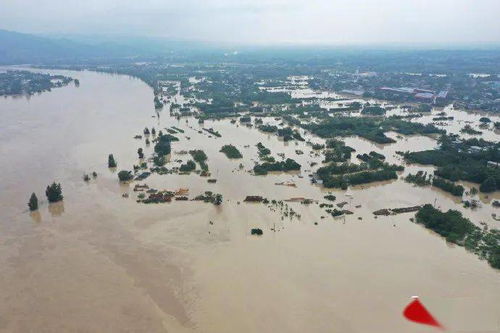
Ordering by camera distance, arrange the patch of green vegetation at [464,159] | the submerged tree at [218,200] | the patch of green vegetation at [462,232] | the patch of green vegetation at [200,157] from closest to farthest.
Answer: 1. the patch of green vegetation at [462,232]
2. the submerged tree at [218,200]
3. the patch of green vegetation at [464,159]
4. the patch of green vegetation at [200,157]

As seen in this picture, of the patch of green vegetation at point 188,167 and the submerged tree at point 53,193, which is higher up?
the patch of green vegetation at point 188,167

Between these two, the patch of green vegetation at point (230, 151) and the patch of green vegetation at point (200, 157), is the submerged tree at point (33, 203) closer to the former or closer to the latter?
the patch of green vegetation at point (200, 157)

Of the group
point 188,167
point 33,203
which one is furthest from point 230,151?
point 33,203

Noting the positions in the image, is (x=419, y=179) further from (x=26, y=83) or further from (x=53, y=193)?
(x=26, y=83)

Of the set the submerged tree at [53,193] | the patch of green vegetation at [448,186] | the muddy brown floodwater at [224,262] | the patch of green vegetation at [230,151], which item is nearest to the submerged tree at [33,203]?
the muddy brown floodwater at [224,262]

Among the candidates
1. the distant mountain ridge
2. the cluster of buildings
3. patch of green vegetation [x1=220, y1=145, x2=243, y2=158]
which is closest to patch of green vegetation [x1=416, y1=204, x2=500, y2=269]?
patch of green vegetation [x1=220, y1=145, x2=243, y2=158]

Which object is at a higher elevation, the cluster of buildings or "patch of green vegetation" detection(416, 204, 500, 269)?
the cluster of buildings

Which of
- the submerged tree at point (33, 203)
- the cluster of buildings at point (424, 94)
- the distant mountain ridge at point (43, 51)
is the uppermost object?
the distant mountain ridge at point (43, 51)

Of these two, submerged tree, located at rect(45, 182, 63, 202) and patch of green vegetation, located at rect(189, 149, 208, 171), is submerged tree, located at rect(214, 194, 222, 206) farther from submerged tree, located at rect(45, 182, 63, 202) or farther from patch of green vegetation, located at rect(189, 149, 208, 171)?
submerged tree, located at rect(45, 182, 63, 202)
